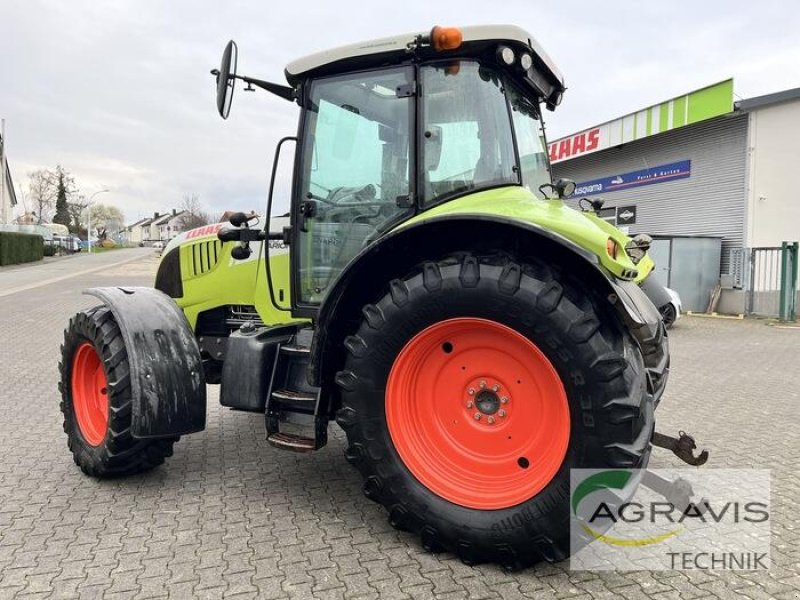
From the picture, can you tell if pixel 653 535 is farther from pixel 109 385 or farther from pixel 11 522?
pixel 11 522

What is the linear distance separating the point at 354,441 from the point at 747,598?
5.74ft

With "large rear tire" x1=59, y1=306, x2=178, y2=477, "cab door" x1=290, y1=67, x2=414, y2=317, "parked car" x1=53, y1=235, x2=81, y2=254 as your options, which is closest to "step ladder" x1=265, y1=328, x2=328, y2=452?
"cab door" x1=290, y1=67, x2=414, y2=317

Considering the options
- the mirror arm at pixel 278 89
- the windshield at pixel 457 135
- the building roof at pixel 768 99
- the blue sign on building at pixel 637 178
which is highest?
the building roof at pixel 768 99

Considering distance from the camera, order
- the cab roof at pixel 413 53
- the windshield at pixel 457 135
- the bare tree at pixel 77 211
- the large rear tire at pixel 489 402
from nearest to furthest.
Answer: the large rear tire at pixel 489 402, the cab roof at pixel 413 53, the windshield at pixel 457 135, the bare tree at pixel 77 211

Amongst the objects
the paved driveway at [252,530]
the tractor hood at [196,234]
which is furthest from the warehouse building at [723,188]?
the tractor hood at [196,234]

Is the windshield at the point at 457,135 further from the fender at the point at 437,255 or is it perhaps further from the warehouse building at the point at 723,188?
the warehouse building at the point at 723,188

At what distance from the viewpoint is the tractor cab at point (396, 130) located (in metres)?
3.18

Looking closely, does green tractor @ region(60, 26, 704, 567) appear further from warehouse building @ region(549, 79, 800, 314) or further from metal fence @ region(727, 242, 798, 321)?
metal fence @ region(727, 242, 798, 321)

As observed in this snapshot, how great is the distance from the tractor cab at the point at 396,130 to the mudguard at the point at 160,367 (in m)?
0.67

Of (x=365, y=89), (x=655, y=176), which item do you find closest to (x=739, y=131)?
(x=655, y=176)

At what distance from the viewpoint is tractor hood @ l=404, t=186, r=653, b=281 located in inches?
104

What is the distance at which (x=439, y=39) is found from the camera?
2908mm

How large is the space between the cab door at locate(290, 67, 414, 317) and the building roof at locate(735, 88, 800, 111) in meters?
14.2

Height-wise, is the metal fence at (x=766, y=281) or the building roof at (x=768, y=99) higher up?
the building roof at (x=768, y=99)
